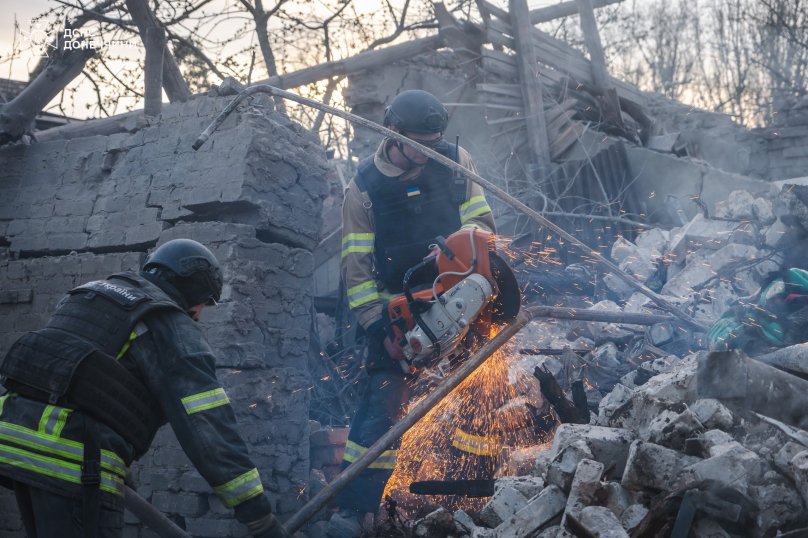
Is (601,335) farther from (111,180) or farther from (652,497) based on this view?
(111,180)

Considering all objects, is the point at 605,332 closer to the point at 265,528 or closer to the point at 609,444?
the point at 609,444

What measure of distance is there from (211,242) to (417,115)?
164 centimetres

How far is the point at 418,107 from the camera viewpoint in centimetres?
464

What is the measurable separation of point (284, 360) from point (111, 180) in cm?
206

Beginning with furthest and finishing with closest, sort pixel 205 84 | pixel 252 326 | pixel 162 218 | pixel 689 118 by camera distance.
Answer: pixel 205 84 < pixel 689 118 < pixel 162 218 < pixel 252 326

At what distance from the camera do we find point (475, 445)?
4.61m

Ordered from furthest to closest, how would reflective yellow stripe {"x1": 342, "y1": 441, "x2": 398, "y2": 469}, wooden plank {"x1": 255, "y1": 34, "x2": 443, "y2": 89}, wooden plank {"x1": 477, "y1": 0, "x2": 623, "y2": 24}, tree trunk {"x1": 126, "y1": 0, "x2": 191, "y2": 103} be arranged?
wooden plank {"x1": 477, "y1": 0, "x2": 623, "y2": 24}
wooden plank {"x1": 255, "y1": 34, "x2": 443, "y2": 89}
tree trunk {"x1": 126, "y1": 0, "x2": 191, "y2": 103}
reflective yellow stripe {"x1": 342, "y1": 441, "x2": 398, "y2": 469}

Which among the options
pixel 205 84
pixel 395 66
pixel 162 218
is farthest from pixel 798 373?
pixel 205 84

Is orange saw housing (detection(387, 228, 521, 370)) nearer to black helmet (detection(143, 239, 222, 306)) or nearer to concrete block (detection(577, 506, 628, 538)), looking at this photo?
black helmet (detection(143, 239, 222, 306))

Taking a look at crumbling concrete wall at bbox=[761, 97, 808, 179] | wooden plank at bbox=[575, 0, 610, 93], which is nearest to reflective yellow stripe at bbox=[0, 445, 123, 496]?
wooden plank at bbox=[575, 0, 610, 93]

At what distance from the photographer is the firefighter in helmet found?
4.60 m

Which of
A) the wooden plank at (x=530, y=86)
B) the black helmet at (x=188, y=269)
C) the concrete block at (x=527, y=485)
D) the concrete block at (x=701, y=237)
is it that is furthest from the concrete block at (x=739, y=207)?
the black helmet at (x=188, y=269)

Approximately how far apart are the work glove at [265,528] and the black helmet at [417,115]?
255cm

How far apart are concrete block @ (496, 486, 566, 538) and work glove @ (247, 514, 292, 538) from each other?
1051mm
